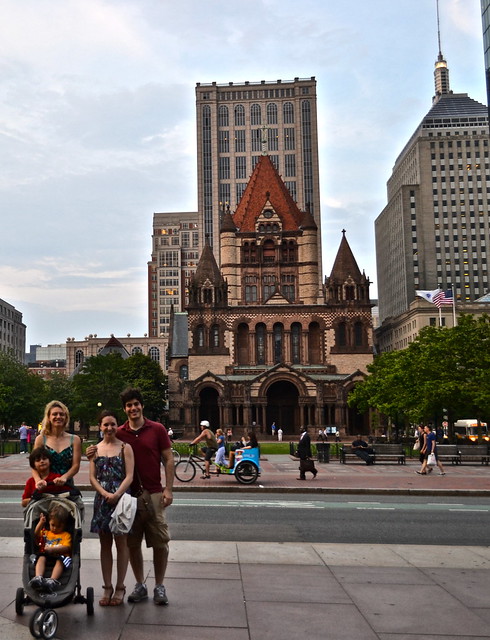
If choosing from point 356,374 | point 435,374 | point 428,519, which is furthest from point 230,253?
point 428,519

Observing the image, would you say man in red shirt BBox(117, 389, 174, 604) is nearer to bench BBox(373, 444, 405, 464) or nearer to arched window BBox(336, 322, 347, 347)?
bench BBox(373, 444, 405, 464)

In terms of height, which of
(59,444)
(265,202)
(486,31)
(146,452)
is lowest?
(146,452)

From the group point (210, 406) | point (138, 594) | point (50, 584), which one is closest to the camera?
point (50, 584)

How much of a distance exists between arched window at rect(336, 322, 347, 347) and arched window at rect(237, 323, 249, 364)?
35.4 feet

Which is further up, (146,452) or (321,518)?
(146,452)

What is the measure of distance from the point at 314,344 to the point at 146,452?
74330mm

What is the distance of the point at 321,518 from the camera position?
14430 millimetres

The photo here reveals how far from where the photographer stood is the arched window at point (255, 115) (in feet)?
492

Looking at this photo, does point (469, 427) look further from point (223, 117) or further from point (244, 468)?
point (223, 117)

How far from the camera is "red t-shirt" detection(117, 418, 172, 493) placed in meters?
7.76

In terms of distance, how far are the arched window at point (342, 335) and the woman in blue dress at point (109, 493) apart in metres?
74.0

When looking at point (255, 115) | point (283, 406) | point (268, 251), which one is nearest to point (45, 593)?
point (283, 406)

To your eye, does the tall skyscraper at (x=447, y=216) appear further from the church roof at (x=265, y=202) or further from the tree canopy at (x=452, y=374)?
the tree canopy at (x=452, y=374)

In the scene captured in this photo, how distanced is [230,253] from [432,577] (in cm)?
8112
